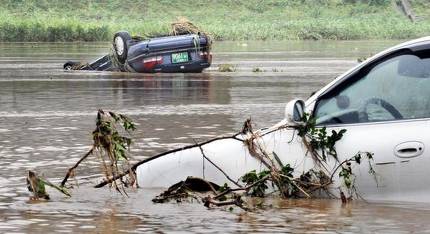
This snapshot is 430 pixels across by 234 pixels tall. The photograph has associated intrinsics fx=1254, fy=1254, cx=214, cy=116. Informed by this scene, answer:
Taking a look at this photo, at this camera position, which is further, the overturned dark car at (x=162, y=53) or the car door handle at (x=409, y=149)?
the overturned dark car at (x=162, y=53)

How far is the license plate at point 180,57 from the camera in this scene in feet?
98.5

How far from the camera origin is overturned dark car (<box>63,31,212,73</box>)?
97.1ft

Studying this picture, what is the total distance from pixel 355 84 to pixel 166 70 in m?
21.6

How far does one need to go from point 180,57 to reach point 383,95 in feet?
71.5

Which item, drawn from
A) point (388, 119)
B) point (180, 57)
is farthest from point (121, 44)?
point (388, 119)

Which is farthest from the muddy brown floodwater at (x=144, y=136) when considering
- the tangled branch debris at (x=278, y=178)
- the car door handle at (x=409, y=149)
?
the car door handle at (x=409, y=149)

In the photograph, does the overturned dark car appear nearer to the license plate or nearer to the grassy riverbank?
the license plate

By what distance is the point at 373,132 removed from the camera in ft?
26.6

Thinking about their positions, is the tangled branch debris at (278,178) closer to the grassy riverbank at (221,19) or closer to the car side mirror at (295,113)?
the car side mirror at (295,113)

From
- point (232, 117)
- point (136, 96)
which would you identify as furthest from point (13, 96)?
point (232, 117)

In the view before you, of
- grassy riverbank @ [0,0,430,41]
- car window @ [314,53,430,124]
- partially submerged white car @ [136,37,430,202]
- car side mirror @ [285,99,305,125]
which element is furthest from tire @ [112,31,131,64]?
grassy riverbank @ [0,0,430,41]

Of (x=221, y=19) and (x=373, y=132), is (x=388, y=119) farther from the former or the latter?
(x=221, y=19)

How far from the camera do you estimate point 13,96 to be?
22.3 meters

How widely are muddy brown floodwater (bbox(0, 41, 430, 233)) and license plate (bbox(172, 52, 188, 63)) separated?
463mm
